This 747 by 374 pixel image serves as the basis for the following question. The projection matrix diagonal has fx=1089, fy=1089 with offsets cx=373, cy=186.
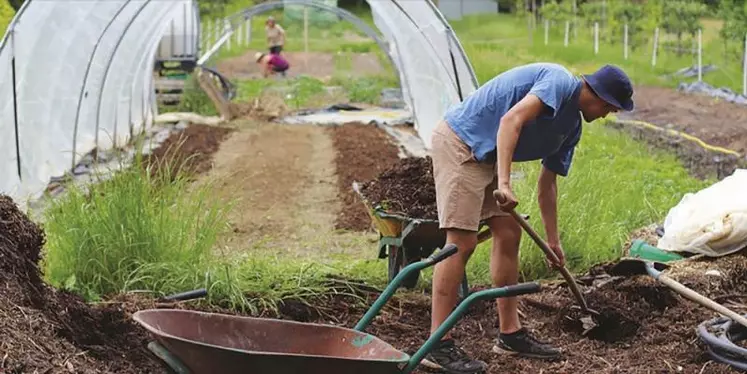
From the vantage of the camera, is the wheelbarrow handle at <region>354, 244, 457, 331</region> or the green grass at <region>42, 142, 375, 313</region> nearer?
the wheelbarrow handle at <region>354, 244, 457, 331</region>

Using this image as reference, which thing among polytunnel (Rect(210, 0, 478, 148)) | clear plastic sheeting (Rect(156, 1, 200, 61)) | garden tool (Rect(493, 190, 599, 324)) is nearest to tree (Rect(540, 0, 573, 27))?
clear plastic sheeting (Rect(156, 1, 200, 61))

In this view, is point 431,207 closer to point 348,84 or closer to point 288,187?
point 288,187

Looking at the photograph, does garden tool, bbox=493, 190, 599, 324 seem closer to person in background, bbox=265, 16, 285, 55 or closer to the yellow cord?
the yellow cord

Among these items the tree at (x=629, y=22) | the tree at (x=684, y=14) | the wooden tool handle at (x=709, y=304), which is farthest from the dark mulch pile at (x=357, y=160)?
the tree at (x=629, y=22)

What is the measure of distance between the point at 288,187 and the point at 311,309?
5.58 metres

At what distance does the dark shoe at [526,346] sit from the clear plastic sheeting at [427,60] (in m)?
6.06

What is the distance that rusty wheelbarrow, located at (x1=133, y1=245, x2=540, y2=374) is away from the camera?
141 inches

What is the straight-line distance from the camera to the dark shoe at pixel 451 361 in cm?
486

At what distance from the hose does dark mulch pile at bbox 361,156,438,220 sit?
5.38 feet

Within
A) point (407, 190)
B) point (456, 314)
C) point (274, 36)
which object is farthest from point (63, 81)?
point (274, 36)

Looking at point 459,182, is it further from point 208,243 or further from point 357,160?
point 357,160

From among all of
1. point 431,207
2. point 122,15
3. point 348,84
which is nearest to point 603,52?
point 348,84

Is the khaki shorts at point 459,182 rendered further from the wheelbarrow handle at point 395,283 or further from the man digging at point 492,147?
the wheelbarrow handle at point 395,283

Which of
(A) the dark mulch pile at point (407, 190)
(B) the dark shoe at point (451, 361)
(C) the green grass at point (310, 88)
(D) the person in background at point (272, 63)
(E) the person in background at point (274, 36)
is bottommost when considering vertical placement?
(C) the green grass at point (310, 88)
